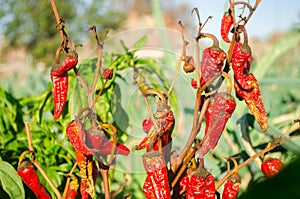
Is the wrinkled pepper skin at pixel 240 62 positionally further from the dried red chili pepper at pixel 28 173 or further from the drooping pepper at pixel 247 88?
the dried red chili pepper at pixel 28 173

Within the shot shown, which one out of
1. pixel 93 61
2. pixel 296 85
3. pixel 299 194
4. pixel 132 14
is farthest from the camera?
pixel 132 14

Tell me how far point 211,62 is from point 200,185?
19 cm

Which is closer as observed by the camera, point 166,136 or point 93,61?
point 166,136

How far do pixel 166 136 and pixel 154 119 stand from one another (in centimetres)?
7

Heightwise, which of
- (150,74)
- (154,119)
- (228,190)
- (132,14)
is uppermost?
(132,14)

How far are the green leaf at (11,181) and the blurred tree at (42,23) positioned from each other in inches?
425

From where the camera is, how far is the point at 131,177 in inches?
62.0

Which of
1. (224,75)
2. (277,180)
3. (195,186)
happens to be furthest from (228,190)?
(277,180)

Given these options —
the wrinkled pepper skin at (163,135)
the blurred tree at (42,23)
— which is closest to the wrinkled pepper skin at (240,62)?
the wrinkled pepper skin at (163,135)

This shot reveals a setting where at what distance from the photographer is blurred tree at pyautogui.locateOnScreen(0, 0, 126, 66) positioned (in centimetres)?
1160

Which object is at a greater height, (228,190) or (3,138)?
(3,138)

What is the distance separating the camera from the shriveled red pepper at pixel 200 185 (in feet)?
2.19

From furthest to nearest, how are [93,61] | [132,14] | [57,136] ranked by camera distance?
[132,14] → [57,136] → [93,61]

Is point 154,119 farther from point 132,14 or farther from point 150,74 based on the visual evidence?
point 132,14
